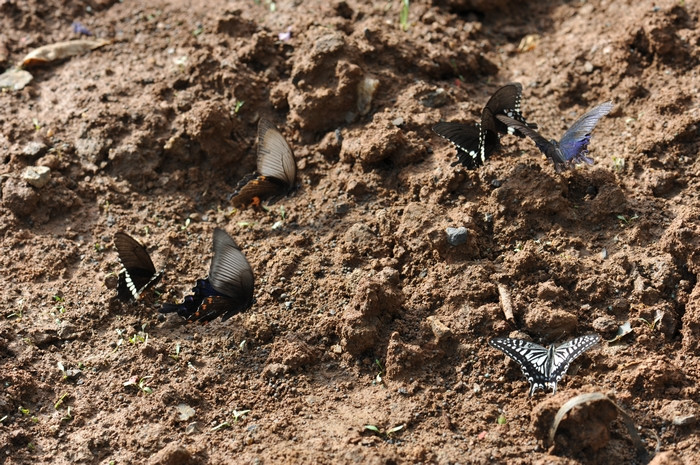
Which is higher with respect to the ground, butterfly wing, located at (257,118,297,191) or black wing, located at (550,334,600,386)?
butterfly wing, located at (257,118,297,191)

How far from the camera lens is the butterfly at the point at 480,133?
174 inches

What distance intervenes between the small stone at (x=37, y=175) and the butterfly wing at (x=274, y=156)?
4.73 feet

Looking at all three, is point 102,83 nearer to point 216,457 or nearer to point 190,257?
point 190,257

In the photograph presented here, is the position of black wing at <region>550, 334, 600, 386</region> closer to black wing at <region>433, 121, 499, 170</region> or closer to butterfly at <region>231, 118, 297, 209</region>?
black wing at <region>433, 121, 499, 170</region>

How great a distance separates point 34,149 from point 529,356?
3620mm

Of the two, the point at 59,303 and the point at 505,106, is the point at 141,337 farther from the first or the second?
the point at 505,106

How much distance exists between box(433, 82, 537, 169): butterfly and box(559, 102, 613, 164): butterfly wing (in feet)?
0.92

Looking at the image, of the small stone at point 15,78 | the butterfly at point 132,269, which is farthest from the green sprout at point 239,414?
the small stone at point 15,78

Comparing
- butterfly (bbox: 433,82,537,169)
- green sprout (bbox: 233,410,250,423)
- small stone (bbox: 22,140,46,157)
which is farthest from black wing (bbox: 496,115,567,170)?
small stone (bbox: 22,140,46,157)

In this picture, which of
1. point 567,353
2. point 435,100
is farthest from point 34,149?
point 567,353

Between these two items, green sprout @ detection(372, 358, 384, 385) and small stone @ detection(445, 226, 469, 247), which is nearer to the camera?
green sprout @ detection(372, 358, 384, 385)

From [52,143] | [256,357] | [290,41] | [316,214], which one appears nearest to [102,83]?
[52,143]

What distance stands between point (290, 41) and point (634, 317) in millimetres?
3179

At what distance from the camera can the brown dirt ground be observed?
3.66m
